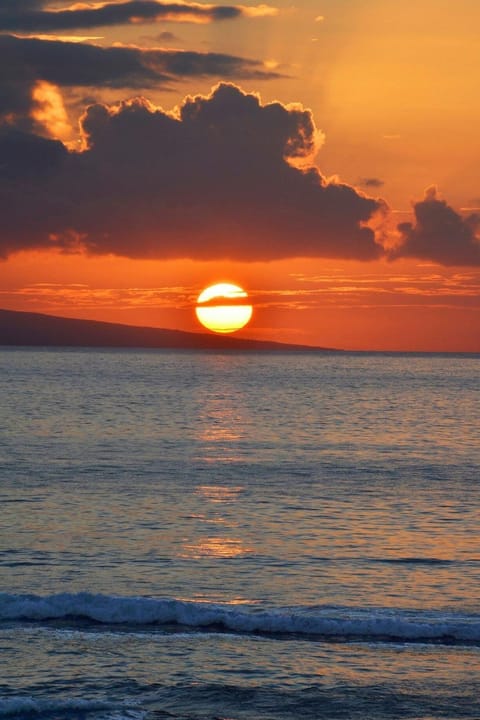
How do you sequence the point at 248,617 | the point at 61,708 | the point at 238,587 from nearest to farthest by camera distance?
the point at 61,708 → the point at 248,617 → the point at 238,587

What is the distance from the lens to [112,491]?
4478cm

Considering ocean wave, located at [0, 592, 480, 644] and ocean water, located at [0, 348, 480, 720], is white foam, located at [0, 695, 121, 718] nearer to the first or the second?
ocean water, located at [0, 348, 480, 720]

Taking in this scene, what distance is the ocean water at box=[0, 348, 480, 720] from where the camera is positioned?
1986 cm

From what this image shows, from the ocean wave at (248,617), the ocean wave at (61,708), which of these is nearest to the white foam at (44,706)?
the ocean wave at (61,708)

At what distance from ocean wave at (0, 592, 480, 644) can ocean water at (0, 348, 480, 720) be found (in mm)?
59

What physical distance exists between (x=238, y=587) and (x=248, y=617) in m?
3.17

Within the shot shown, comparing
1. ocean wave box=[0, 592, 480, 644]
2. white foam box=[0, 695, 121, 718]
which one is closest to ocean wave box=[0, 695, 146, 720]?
white foam box=[0, 695, 121, 718]

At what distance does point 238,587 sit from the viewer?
2805 centimetres

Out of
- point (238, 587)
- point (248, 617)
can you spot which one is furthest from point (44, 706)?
point (238, 587)

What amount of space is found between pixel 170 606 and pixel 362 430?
60054mm

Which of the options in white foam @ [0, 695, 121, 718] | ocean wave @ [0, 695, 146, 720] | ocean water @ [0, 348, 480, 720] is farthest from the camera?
ocean water @ [0, 348, 480, 720]

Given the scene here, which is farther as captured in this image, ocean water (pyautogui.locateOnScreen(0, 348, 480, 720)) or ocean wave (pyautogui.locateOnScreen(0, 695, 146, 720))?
ocean water (pyautogui.locateOnScreen(0, 348, 480, 720))

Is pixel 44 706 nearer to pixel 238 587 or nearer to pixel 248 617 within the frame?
pixel 248 617

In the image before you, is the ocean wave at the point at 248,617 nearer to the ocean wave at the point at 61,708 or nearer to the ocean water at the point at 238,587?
the ocean water at the point at 238,587
